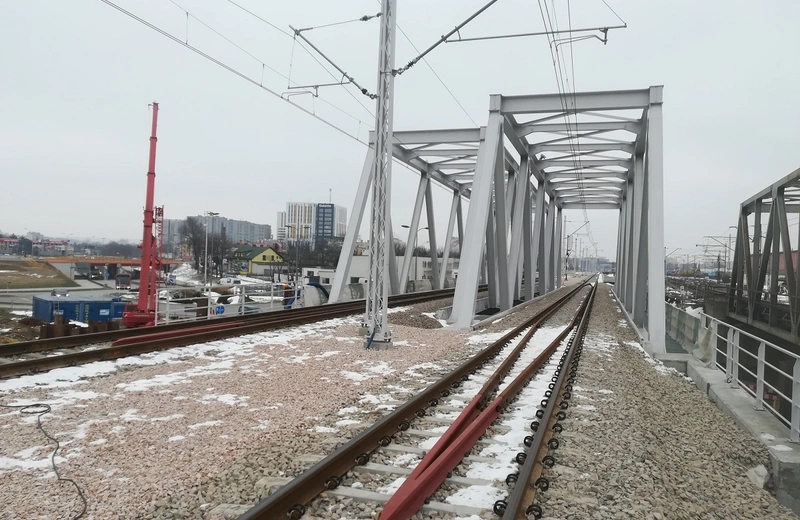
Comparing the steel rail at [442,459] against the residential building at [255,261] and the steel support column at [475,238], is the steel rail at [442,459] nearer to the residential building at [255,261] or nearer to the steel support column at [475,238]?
the steel support column at [475,238]

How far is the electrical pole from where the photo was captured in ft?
36.3

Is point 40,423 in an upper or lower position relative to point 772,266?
lower

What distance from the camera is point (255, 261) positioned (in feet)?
280

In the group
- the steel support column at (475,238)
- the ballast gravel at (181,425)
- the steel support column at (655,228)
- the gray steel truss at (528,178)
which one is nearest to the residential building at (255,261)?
the gray steel truss at (528,178)

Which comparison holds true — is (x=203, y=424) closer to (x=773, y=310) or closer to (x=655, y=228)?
(x=655, y=228)

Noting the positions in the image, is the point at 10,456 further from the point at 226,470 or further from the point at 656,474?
the point at 656,474

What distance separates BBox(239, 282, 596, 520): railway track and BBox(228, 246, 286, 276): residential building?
68.6 metres

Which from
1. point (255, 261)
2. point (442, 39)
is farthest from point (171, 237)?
point (442, 39)

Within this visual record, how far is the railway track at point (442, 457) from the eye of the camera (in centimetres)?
361

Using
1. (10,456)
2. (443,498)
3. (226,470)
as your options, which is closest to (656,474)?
(443,498)

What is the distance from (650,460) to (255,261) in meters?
84.3

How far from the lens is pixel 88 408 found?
5922 millimetres

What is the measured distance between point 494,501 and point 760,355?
5159 millimetres

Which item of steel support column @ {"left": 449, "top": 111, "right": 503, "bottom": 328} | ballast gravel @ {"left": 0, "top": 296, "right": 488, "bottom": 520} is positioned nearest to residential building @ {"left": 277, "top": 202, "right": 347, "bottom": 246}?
steel support column @ {"left": 449, "top": 111, "right": 503, "bottom": 328}
